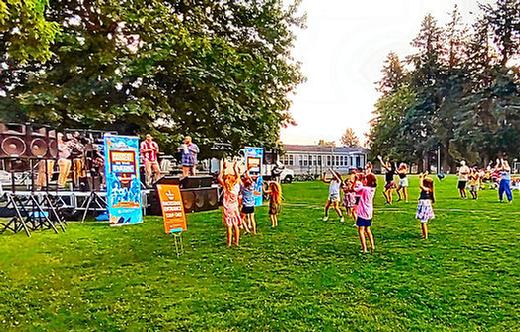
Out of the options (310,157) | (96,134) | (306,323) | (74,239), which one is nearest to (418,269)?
Answer: (306,323)

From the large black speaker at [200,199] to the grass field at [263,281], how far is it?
10.9 feet

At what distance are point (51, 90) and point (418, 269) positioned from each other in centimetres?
1376

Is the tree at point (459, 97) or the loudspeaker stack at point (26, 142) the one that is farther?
the tree at point (459, 97)

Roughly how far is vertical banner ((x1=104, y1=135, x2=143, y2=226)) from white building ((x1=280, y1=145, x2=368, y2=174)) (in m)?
37.0

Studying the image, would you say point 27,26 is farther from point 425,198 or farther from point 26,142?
point 425,198

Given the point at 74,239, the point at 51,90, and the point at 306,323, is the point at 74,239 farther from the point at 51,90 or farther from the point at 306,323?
the point at 51,90

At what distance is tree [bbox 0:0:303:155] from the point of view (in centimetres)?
1689

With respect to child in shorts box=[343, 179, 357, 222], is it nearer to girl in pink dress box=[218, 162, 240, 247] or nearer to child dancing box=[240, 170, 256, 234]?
child dancing box=[240, 170, 256, 234]

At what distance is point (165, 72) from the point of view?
18938mm

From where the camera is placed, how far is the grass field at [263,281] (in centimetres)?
587


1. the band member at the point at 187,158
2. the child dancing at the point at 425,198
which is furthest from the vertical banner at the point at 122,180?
the child dancing at the point at 425,198

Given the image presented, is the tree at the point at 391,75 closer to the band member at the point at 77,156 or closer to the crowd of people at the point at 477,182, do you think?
the crowd of people at the point at 477,182

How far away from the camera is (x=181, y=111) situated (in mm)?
20219

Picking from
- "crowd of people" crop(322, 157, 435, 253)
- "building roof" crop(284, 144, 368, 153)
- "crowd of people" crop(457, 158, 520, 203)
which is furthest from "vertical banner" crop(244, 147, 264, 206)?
"building roof" crop(284, 144, 368, 153)
